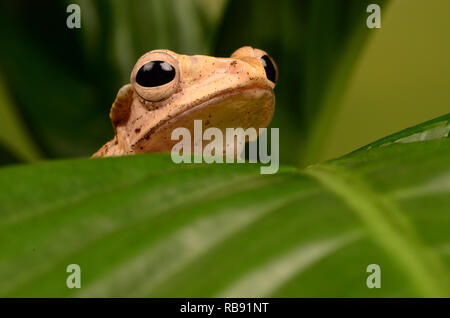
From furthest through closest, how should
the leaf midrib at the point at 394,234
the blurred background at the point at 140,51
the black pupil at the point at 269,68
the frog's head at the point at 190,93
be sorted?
the blurred background at the point at 140,51 < the black pupil at the point at 269,68 < the frog's head at the point at 190,93 < the leaf midrib at the point at 394,234

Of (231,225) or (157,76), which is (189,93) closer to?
(157,76)

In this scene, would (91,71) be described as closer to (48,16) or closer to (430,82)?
(48,16)

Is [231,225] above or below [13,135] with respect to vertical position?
below

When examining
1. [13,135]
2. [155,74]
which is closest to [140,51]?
[155,74]

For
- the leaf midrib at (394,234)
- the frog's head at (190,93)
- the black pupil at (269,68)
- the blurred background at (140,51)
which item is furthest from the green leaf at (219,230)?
the blurred background at (140,51)

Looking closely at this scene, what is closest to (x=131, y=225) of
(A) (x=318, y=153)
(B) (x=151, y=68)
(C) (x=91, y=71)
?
(B) (x=151, y=68)

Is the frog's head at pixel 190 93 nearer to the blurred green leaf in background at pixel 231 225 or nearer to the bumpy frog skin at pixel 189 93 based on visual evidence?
the bumpy frog skin at pixel 189 93
